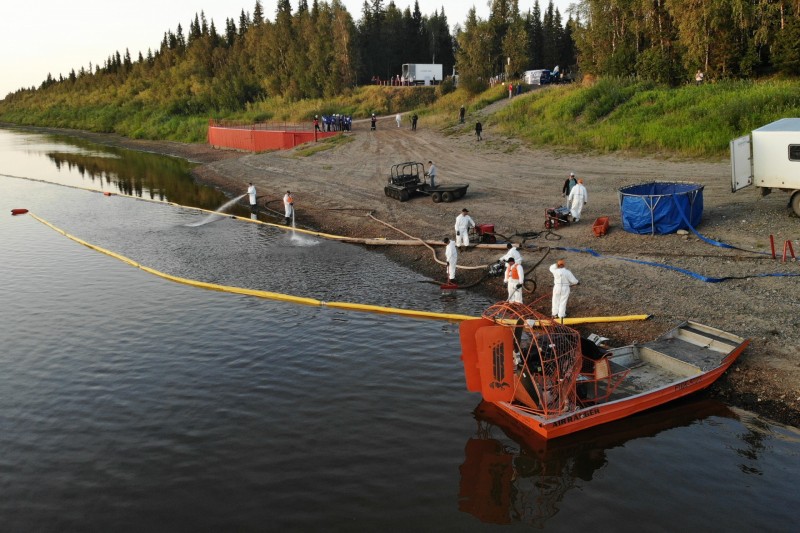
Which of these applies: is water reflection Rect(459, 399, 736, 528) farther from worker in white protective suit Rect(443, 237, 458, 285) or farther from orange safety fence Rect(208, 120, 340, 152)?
orange safety fence Rect(208, 120, 340, 152)

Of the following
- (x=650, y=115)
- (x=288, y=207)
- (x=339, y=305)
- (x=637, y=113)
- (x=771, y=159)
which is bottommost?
(x=339, y=305)

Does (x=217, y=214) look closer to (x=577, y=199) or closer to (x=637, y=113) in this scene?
(x=577, y=199)

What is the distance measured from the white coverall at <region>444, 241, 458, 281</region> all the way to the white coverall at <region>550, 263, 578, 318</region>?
5470 mm

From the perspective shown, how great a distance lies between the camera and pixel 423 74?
4117 inches

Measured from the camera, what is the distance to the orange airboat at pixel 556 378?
45.9ft

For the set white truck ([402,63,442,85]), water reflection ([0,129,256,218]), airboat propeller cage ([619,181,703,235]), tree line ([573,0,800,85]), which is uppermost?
white truck ([402,63,442,85])

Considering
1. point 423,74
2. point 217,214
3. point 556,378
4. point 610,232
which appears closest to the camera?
point 556,378

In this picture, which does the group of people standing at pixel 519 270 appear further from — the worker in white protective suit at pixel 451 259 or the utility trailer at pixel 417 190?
the utility trailer at pixel 417 190

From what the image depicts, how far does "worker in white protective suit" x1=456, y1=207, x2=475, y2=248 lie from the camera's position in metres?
26.9

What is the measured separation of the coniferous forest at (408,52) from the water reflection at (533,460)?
41807 mm

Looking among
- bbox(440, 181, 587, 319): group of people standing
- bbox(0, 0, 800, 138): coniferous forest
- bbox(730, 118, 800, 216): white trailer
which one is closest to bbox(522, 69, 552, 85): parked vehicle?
bbox(0, 0, 800, 138): coniferous forest

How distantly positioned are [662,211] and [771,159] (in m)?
4.86

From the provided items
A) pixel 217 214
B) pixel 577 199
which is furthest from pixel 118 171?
pixel 577 199

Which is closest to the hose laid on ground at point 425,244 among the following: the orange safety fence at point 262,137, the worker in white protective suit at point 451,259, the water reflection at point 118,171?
the worker in white protective suit at point 451,259
